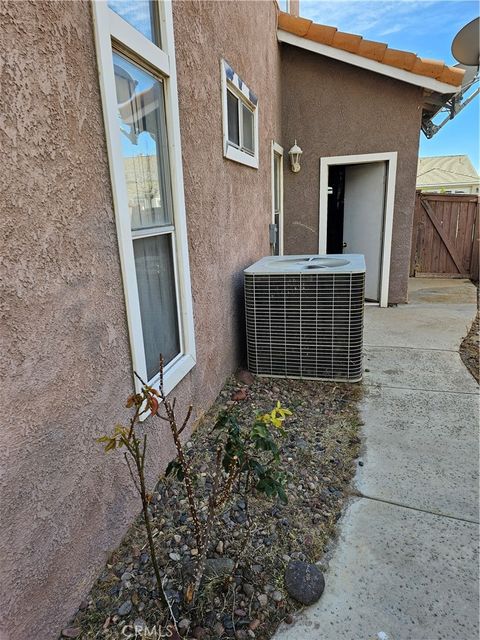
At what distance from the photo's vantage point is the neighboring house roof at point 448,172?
72.8 feet

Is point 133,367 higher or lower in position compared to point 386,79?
lower

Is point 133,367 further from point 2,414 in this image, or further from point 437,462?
point 437,462

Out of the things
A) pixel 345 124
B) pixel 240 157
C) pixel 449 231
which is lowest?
pixel 449 231

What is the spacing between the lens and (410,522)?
83.8 inches

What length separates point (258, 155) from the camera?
16.2ft

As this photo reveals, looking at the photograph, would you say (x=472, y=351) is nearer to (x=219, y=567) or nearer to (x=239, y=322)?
(x=239, y=322)

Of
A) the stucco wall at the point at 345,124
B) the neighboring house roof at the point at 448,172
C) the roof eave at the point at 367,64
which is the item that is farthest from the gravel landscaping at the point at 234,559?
the neighboring house roof at the point at 448,172

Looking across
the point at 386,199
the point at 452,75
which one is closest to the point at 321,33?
the point at 452,75

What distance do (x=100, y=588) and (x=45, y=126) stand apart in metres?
1.96

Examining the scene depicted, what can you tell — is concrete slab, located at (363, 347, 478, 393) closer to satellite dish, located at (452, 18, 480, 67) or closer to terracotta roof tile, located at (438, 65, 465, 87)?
terracotta roof tile, located at (438, 65, 465, 87)

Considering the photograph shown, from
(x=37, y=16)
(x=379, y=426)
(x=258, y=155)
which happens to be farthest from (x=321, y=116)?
(x=37, y=16)

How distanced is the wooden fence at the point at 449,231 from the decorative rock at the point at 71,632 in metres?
10.1

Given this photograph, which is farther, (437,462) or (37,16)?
(437,462)

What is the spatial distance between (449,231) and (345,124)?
188 inches
